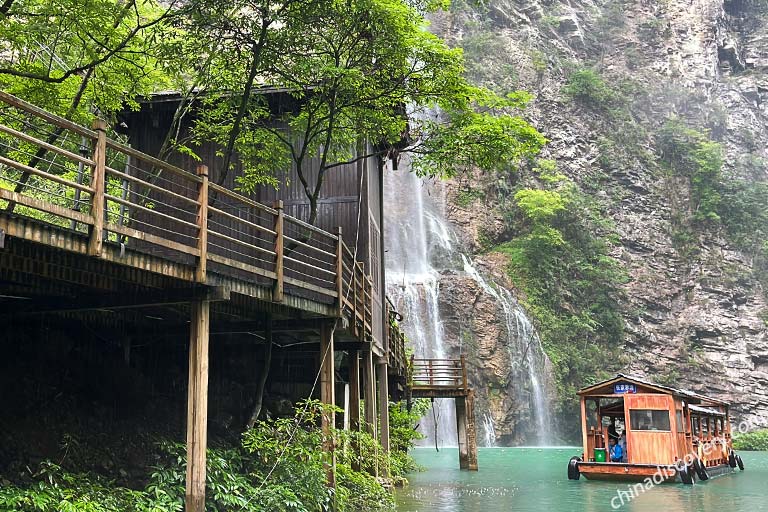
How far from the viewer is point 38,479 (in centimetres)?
944

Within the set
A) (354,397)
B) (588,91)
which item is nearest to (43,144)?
(354,397)

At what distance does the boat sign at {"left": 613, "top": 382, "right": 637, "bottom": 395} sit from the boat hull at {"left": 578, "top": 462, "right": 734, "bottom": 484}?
1924 mm

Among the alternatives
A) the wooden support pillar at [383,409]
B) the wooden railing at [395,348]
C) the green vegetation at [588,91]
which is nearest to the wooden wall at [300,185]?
the wooden support pillar at [383,409]

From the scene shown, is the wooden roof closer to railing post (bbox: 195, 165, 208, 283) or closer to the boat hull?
the boat hull

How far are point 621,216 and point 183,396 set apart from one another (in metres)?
39.0

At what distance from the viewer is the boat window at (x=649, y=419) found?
20.2 meters

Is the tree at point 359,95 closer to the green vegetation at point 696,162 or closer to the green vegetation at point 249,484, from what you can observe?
the green vegetation at point 249,484

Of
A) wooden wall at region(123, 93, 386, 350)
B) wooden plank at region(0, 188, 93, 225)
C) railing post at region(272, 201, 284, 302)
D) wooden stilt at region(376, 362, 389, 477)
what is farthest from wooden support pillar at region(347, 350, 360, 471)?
wooden plank at region(0, 188, 93, 225)

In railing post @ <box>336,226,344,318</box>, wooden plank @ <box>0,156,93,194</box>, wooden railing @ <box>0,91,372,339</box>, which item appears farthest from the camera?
railing post @ <box>336,226,344,318</box>

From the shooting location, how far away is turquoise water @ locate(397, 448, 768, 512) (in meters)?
15.5

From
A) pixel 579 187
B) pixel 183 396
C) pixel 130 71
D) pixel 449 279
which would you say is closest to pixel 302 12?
pixel 130 71

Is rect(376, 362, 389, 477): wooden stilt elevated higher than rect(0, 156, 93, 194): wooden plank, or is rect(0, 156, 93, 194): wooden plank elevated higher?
rect(0, 156, 93, 194): wooden plank

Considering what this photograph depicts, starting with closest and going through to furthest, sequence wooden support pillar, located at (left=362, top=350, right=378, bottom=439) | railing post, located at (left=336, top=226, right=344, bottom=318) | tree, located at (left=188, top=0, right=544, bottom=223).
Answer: railing post, located at (left=336, top=226, right=344, bottom=318) < tree, located at (left=188, top=0, right=544, bottom=223) < wooden support pillar, located at (left=362, top=350, right=378, bottom=439)

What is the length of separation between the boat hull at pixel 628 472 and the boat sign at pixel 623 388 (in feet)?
6.31
